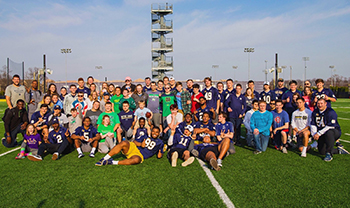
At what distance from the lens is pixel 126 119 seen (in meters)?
6.67

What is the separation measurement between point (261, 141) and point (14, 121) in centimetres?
679

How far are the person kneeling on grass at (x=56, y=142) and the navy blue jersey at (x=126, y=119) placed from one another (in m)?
1.40

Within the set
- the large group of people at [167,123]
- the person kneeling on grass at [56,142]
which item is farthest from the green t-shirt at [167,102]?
the person kneeling on grass at [56,142]

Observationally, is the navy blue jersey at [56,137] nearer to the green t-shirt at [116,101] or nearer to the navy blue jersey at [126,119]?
the navy blue jersey at [126,119]

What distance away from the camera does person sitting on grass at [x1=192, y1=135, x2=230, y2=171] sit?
4.87 meters

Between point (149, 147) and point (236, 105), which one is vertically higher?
point (236, 105)

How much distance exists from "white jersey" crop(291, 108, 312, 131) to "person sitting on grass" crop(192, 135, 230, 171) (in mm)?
2266

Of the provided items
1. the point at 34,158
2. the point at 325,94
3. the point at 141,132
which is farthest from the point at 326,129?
the point at 34,158

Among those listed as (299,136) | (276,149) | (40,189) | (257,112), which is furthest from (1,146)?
(299,136)

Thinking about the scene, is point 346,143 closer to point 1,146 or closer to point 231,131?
point 231,131

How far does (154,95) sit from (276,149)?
3770 millimetres

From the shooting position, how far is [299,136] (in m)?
5.96

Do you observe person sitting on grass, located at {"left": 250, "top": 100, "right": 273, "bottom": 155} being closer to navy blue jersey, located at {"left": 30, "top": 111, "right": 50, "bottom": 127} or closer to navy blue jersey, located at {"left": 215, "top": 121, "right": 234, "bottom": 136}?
navy blue jersey, located at {"left": 215, "top": 121, "right": 234, "bottom": 136}

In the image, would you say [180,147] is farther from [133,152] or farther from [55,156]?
[55,156]
